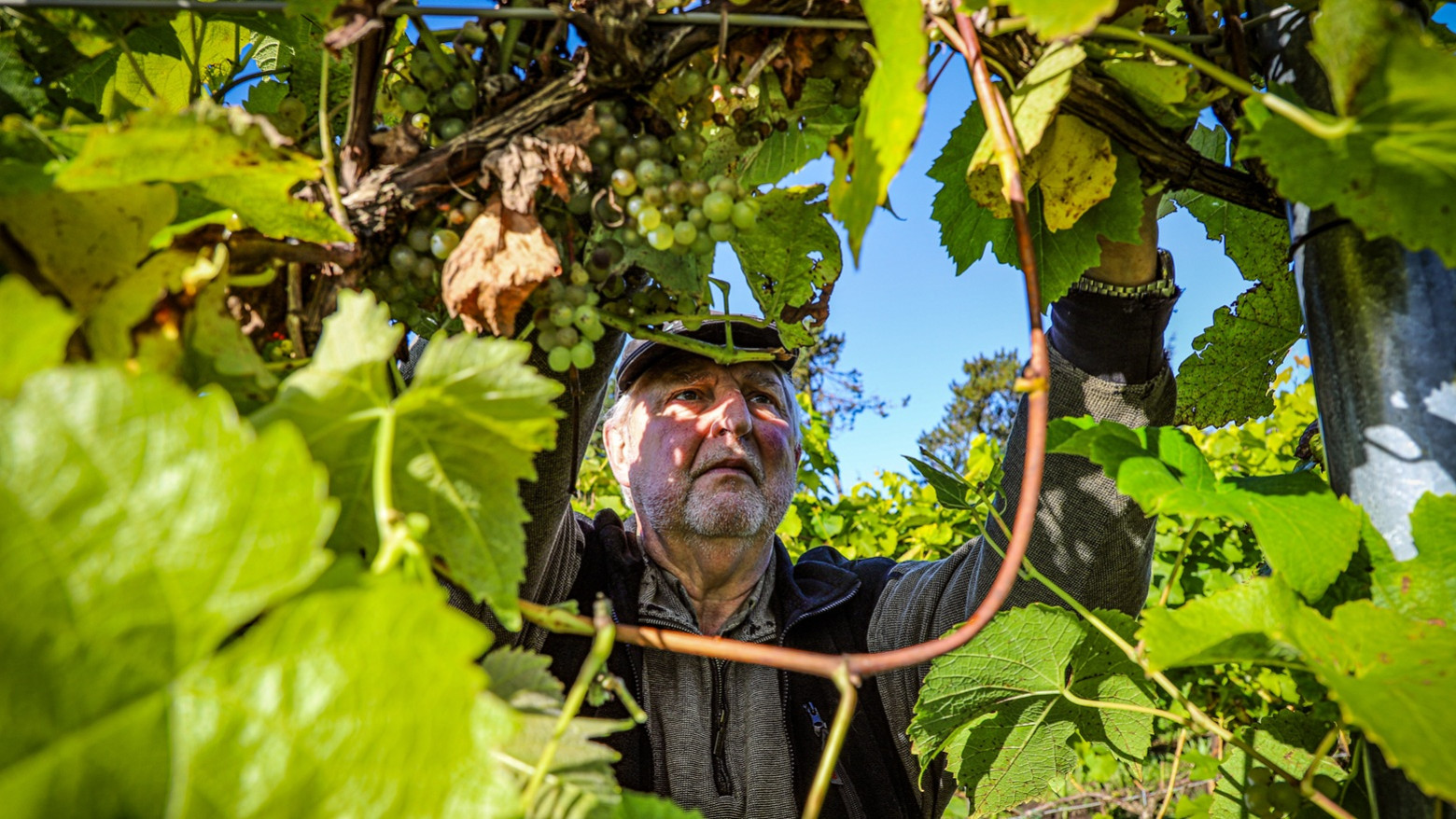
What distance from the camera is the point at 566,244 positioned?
84 centimetres

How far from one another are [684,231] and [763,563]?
2151 millimetres

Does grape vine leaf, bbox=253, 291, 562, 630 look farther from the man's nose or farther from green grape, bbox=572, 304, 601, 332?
the man's nose

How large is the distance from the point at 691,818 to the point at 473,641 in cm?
24

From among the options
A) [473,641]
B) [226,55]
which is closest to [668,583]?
[226,55]

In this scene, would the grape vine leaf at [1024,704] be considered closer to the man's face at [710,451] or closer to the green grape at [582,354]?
the green grape at [582,354]

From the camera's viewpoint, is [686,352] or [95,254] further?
[686,352]

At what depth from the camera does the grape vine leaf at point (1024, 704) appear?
3.70 ft

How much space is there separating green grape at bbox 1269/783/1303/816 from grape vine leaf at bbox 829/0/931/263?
0.81 meters


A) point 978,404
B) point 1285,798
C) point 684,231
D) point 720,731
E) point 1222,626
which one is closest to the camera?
point 1222,626

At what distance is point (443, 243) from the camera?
2.48 ft

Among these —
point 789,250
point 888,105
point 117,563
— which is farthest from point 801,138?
point 117,563

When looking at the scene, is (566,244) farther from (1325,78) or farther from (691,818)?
(1325,78)

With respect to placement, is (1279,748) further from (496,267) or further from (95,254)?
(95,254)

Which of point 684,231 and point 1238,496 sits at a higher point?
point 684,231
